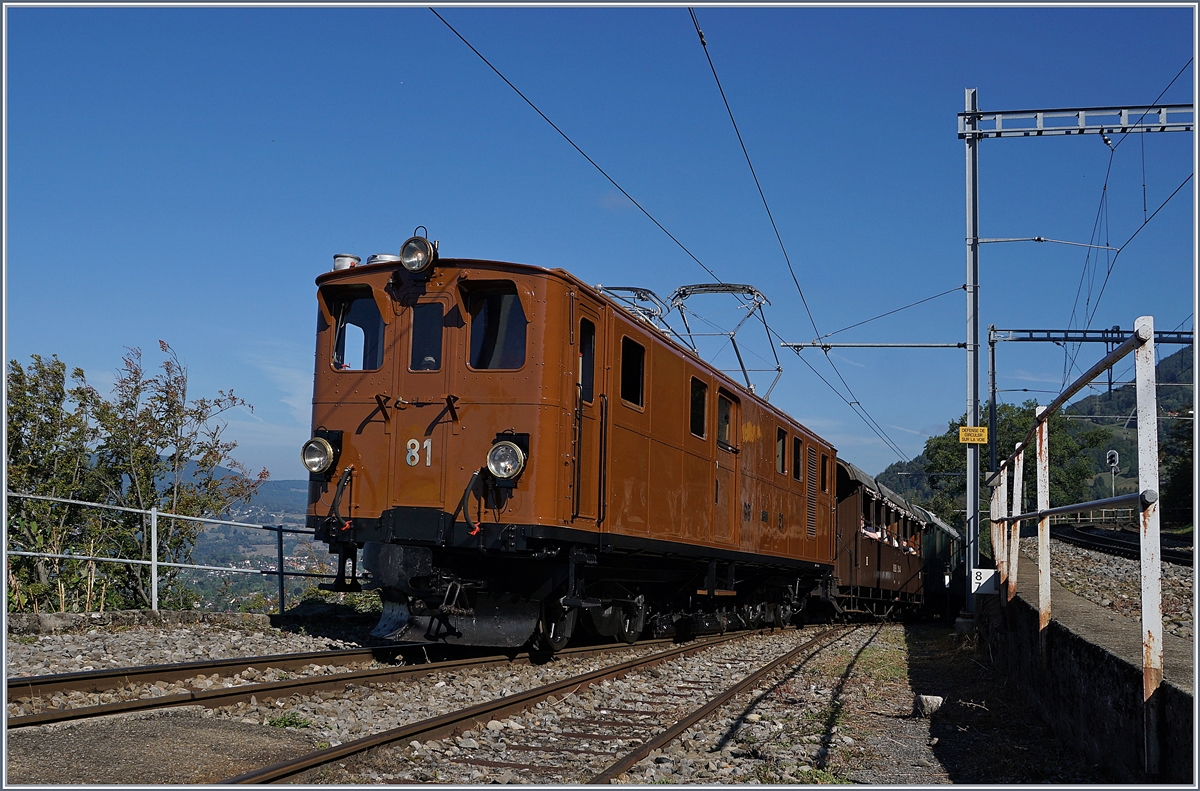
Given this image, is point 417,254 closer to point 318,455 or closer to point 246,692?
point 318,455

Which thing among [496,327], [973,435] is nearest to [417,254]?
[496,327]

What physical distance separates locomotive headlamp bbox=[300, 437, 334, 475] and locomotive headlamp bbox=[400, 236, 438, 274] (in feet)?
5.81

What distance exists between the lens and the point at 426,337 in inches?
359

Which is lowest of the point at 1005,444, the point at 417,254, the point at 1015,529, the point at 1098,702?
the point at 1098,702

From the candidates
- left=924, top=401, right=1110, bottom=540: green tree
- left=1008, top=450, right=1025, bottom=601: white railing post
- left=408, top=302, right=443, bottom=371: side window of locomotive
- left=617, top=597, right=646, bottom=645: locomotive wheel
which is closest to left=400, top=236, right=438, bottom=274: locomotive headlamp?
left=408, top=302, right=443, bottom=371: side window of locomotive

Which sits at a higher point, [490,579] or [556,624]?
[490,579]

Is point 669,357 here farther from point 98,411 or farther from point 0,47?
point 98,411

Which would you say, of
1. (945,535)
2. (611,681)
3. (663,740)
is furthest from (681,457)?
(945,535)

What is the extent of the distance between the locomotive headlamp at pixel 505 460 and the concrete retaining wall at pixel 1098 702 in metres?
4.13

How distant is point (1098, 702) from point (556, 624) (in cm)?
531

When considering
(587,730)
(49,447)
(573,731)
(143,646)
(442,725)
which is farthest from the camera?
(49,447)

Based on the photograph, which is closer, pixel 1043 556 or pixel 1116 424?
pixel 1043 556

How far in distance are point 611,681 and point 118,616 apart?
5.19 m

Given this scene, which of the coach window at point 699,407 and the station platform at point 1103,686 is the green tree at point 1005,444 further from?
the station platform at point 1103,686
